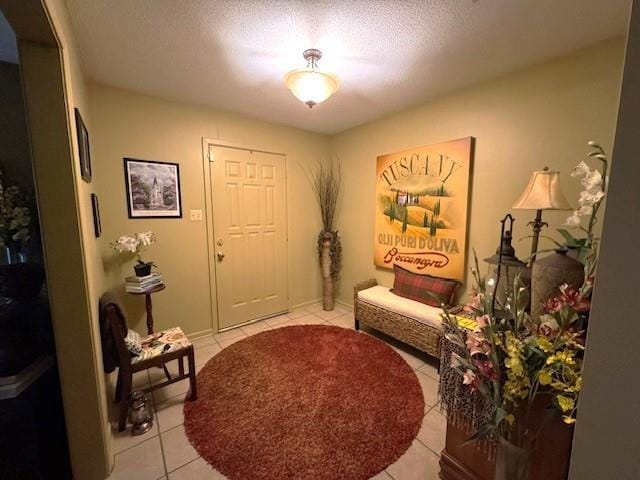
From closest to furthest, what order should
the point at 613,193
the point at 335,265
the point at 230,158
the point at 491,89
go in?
the point at 613,193 → the point at 491,89 → the point at 230,158 → the point at 335,265

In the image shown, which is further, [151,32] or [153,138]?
[153,138]

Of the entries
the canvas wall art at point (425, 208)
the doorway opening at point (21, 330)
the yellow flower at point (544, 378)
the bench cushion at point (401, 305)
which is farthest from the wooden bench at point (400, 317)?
the doorway opening at point (21, 330)

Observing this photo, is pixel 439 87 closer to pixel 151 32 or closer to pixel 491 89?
pixel 491 89

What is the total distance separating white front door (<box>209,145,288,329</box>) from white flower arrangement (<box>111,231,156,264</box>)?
65 centimetres

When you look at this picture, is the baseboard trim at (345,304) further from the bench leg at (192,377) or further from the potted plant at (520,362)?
the potted plant at (520,362)

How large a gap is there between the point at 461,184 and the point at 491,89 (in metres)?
0.78

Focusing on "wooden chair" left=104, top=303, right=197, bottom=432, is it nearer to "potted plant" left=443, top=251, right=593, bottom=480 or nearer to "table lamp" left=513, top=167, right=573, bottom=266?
"potted plant" left=443, top=251, right=593, bottom=480

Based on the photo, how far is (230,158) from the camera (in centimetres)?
292

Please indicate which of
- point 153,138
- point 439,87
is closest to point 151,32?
point 153,138

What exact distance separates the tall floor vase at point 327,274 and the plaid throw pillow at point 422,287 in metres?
0.94

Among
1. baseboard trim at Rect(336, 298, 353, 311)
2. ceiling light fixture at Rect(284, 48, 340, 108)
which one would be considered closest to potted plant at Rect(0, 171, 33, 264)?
ceiling light fixture at Rect(284, 48, 340, 108)

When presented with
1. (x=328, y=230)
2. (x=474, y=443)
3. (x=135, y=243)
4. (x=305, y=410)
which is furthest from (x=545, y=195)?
(x=135, y=243)

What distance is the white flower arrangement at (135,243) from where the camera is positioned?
2.24 m

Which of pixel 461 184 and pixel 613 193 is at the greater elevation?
pixel 461 184
